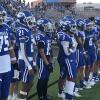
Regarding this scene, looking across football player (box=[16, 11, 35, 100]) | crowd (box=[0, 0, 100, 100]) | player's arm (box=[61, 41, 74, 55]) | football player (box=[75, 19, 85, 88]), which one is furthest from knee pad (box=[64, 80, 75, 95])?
football player (box=[75, 19, 85, 88])

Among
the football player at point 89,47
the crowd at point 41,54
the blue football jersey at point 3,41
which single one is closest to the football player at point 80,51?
the crowd at point 41,54

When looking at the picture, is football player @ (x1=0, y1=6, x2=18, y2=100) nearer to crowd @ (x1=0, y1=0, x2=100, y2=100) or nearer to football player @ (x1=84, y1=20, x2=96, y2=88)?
crowd @ (x1=0, y1=0, x2=100, y2=100)

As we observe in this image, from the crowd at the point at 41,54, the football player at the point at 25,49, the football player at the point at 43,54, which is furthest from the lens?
the football player at the point at 43,54

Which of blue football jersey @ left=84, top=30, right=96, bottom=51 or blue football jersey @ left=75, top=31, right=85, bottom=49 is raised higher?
blue football jersey @ left=75, top=31, right=85, bottom=49

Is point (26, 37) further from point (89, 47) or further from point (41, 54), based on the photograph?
point (89, 47)

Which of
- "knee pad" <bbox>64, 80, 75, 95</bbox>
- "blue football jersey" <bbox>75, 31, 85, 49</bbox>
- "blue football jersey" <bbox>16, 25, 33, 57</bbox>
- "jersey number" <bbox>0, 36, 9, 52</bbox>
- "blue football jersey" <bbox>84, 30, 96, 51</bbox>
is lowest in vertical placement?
"knee pad" <bbox>64, 80, 75, 95</bbox>

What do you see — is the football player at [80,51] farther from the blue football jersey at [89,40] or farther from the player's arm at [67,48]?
the player's arm at [67,48]

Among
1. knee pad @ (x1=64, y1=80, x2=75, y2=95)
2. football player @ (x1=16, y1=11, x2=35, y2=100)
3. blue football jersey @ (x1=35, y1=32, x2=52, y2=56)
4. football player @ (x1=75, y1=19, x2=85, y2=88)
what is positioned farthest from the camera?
football player @ (x1=75, y1=19, x2=85, y2=88)

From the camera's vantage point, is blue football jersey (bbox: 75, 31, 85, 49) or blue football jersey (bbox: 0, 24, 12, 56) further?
blue football jersey (bbox: 75, 31, 85, 49)

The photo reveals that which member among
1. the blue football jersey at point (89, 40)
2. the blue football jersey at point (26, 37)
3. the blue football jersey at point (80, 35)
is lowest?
the blue football jersey at point (89, 40)

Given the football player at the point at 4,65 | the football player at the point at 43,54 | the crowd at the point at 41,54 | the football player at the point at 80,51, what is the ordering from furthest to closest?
1. the football player at the point at 80,51
2. the football player at the point at 43,54
3. the crowd at the point at 41,54
4. the football player at the point at 4,65

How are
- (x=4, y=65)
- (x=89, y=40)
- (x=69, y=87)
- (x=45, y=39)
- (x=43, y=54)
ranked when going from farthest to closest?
(x=89, y=40) < (x=69, y=87) < (x=45, y=39) < (x=43, y=54) < (x=4, y=65)

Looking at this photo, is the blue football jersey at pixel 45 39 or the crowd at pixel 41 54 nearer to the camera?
the crowd at pixel 41 54

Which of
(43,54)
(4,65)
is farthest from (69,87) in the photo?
(4,65)
